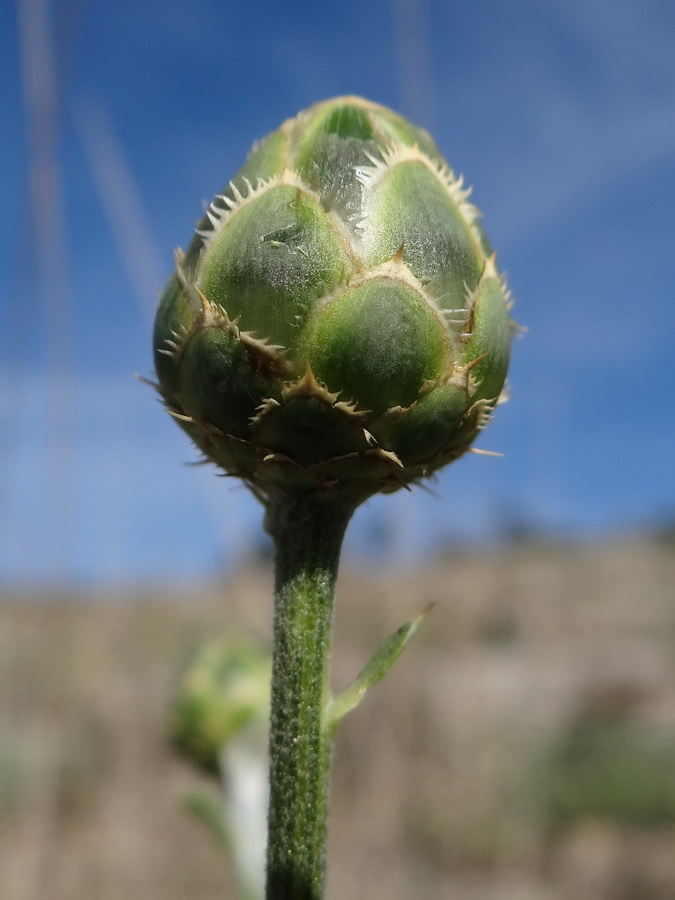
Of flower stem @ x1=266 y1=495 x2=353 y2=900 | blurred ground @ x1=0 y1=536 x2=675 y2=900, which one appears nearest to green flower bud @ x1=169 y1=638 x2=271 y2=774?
flower stem @ x1=266 y1=495 x2=353 y2=900

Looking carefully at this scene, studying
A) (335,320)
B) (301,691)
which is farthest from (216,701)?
(335,320)

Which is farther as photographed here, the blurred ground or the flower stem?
the blurred ground

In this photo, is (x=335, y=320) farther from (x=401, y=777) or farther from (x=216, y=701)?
(x=401, y=777)

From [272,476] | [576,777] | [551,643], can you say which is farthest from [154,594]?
[272,476]

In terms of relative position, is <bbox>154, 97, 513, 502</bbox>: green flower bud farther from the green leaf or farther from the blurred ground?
the blurred ground

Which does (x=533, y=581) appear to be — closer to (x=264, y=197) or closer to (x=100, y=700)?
(x=100, y=700)
